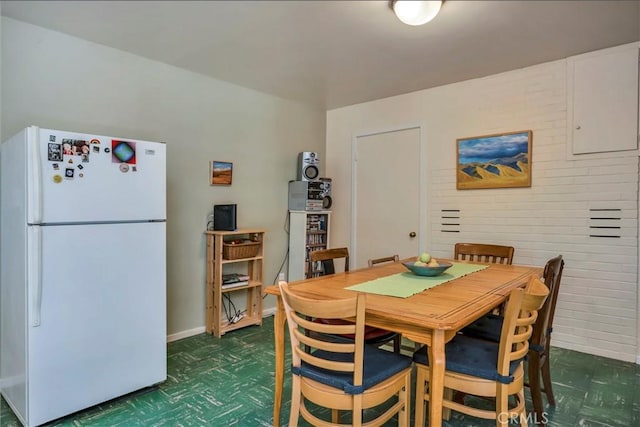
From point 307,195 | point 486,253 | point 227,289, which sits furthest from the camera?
point 307,195

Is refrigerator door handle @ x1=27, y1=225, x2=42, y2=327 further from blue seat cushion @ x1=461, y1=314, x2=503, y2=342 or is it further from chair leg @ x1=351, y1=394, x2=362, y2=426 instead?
blue seat cushion @ x1=461, y1=314, x2=503, y2=342

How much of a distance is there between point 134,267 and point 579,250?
11.1 ft

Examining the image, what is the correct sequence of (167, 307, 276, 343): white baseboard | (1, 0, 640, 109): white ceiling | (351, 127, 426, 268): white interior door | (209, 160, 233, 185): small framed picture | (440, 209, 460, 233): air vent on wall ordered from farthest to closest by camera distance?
(351, 127, 426, 268): white interior door
(440, 209, 460, 233): air vent on wall
(209, 160, 233, 185): small framed picture
(167, 307, 276, 343): white baseboard
(1, 0, 640, 109): white ceiling

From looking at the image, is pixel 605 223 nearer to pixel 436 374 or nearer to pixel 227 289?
pixel 436 374

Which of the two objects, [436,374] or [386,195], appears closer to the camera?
[436,374]

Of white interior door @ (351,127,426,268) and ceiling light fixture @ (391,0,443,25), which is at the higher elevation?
ceiling light fixture @ (391,0,443,25)

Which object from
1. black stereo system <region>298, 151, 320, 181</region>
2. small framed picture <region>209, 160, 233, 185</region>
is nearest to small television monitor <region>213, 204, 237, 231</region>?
small framed picture <region>209, 160, 233, 185</region>

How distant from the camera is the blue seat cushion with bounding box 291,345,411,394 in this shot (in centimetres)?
146

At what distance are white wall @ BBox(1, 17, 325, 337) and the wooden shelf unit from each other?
102mm

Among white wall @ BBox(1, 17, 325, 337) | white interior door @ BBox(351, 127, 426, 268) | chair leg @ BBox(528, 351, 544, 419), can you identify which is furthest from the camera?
white interior door @ BBox(351, 127, 426, 268)

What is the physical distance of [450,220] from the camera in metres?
3.69

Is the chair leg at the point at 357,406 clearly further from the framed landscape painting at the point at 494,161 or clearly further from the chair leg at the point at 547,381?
the framed landscape painting at the point at 494,161

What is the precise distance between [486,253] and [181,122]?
2896 mm

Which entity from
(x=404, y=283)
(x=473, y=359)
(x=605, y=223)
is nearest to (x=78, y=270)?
(x=404, y=283)
